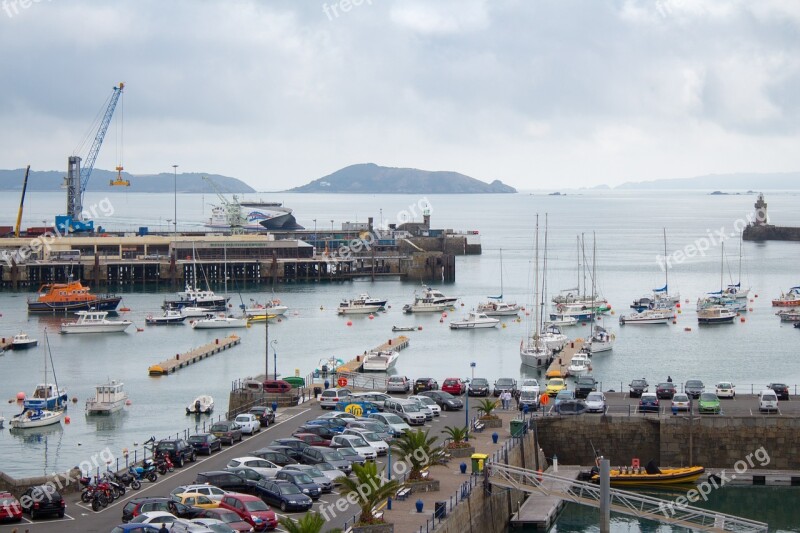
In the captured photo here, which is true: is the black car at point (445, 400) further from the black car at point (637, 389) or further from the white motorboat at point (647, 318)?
the white motorboat at point (647, 318)

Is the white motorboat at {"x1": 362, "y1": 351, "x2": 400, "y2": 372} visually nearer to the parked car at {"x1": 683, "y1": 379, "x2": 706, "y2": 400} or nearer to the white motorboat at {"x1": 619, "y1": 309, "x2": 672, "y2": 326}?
the parked car at {"x1": 683, "y1": 379, "x2": 706, "y2": 400}

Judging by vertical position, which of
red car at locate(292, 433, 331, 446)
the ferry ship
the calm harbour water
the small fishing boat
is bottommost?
the calm harbour water

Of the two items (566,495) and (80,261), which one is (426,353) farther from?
(80,261)

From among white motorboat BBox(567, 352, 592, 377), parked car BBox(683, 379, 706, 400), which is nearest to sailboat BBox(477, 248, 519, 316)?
white motorboat BBox(567, 352, 592, 377)

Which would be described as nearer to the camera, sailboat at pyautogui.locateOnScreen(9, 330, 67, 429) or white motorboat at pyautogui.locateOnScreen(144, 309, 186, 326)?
sailboat at pyautogui.locateOnScreen(9, 330, 67, 429)

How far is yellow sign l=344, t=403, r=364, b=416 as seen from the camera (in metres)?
41.9

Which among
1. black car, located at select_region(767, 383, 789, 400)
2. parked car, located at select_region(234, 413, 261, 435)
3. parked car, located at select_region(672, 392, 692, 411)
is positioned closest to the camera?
parked car, located at select_region(234, 413, 261, 435)

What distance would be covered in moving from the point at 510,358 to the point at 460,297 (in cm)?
3768

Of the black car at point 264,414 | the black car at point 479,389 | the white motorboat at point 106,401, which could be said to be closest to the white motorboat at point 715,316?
the black car at point 479,389

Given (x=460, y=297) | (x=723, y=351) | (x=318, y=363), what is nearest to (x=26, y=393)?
(x=318, y=363)

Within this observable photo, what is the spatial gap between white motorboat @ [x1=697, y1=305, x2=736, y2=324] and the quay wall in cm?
5220

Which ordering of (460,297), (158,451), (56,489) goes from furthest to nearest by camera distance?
(460,297), (158,451), (56,489)

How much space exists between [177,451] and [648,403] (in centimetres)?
1781

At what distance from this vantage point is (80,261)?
419ft
